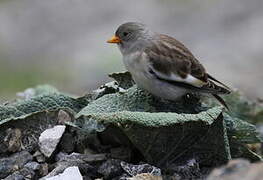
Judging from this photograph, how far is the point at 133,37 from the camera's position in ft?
24.1

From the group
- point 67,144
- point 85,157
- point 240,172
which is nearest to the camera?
point 240,172

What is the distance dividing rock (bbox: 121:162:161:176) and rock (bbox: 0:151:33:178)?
0.77 metres

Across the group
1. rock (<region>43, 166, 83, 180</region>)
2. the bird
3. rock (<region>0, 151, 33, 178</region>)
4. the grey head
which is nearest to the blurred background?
the grey head

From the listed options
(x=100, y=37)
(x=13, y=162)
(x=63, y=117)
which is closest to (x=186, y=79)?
(x=63, y=117)

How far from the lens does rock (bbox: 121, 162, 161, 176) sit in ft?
18.8

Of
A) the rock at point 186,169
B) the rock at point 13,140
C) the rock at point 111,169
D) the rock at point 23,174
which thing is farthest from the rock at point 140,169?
the rock at point 13,140

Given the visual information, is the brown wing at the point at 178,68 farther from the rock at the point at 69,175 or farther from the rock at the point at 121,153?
the rock at the point at 69,175

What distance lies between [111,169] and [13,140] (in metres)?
0.86

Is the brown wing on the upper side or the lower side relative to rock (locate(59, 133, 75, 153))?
upper

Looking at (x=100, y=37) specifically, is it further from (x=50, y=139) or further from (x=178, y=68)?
(x=50, y=139)

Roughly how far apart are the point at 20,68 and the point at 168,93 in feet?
46.2

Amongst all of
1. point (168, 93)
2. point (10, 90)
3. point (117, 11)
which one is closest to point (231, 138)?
point (168, 93)

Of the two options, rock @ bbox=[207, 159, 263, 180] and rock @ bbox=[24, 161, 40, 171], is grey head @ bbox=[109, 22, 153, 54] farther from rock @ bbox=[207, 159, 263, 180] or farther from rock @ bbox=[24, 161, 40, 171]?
rock @ bbox=[207, 159, 263, 180]

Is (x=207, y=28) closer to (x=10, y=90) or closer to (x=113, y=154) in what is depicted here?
(x=10, y=90)
